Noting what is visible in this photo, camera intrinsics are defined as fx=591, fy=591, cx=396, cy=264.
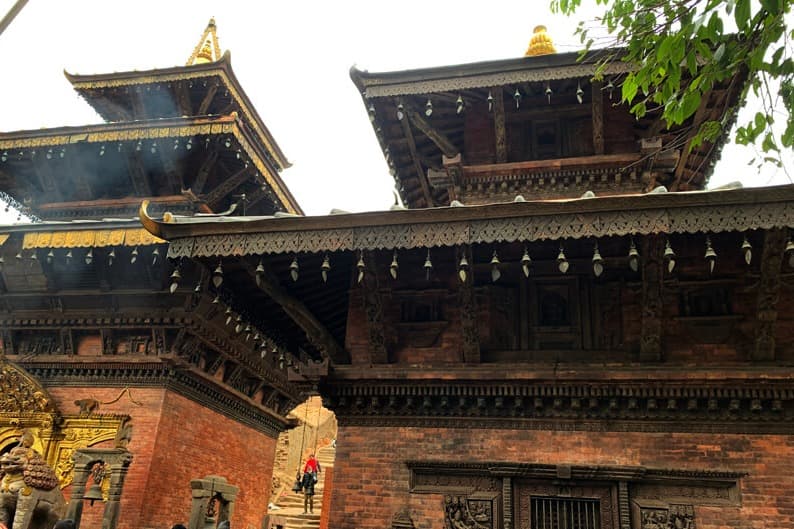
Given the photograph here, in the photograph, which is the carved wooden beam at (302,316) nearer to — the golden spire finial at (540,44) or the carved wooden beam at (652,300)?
the carved wooden beam at (652,300)

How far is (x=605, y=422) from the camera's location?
716 cm

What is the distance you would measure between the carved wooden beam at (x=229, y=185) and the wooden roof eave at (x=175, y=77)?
3147 mm

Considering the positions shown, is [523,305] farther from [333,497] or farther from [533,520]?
[333,497]

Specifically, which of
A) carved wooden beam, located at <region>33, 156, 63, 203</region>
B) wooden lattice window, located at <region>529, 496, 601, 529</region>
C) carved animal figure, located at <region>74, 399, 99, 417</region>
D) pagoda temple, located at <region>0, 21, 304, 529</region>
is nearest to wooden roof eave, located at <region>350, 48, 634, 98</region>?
pagoda temple, located at <region>0, 21, 304, 529</region>

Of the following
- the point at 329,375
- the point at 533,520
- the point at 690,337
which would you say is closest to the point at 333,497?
the point at 329,375

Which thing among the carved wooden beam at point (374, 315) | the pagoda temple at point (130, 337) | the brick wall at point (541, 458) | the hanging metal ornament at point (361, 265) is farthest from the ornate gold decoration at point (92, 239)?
the brick wall at point (541, 458)

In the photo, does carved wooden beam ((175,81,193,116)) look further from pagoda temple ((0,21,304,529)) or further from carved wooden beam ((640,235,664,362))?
carved wooden beam ((640,235,664,362))

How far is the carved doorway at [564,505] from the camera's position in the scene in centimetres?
692

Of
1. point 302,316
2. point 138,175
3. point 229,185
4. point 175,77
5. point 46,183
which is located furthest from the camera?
point 175,77

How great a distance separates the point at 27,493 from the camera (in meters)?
9.36

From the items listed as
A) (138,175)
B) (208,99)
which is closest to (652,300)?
(138,175)

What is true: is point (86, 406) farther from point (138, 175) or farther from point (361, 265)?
point (361, 265)

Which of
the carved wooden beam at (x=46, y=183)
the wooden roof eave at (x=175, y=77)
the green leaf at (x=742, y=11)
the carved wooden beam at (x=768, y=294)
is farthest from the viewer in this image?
the wooden roof eave at (x=175, y=77)

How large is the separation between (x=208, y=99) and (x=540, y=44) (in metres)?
10.1
